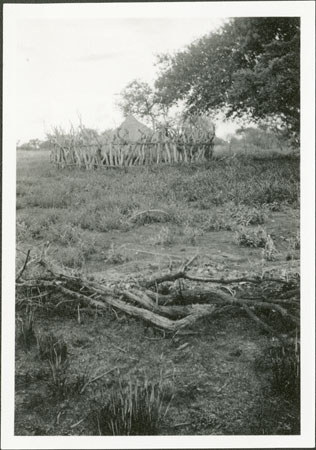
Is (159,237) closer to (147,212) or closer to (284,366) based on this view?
(147,212)

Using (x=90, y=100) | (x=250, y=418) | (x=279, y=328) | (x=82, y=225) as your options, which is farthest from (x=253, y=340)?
(x=90, y=100)

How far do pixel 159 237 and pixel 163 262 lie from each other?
163 mm

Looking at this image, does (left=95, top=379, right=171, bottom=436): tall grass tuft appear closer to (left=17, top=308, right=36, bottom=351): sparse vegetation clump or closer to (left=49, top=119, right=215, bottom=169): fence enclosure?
(left=17, top=308, right=36, bottom=351): sparse vegetation clump

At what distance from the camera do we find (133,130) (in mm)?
3068

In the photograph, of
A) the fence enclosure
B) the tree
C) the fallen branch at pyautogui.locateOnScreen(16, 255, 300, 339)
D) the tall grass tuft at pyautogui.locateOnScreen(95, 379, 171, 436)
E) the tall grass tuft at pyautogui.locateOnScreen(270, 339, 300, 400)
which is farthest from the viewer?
the fence enclosure

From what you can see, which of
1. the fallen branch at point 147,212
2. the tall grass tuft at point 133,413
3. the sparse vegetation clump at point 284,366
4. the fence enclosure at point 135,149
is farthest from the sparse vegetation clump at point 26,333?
the sparse vegetation clump at point 284,366

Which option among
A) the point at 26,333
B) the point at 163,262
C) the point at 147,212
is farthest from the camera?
the point at 147,212


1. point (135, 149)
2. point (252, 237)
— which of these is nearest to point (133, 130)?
point (135, 149)

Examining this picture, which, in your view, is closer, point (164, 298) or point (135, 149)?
point (164, 298)

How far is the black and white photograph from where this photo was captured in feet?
7.63

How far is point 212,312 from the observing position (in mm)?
2486

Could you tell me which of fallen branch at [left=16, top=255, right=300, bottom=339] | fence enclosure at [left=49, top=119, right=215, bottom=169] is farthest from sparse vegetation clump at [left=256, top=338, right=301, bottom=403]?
fence enclosure at [left=49, top=119, right=215, bottom=169]

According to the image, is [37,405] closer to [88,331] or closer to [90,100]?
[88,331]

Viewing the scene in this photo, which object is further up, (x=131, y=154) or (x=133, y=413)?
(x=131, y=154)
